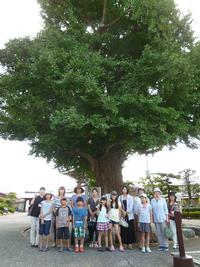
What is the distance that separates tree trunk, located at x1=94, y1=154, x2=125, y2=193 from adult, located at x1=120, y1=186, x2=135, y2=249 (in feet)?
10.3

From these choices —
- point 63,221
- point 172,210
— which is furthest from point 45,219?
point 172,210

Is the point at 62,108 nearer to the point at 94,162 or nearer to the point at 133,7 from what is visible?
the point at 94,162

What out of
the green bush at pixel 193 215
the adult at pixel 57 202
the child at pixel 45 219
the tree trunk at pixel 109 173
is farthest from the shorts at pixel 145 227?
the green bush at pixel 193 215

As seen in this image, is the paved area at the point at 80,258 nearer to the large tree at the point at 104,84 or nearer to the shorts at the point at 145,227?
the shorts at the point at 145,227

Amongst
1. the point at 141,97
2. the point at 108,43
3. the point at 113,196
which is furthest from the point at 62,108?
the point at 108,43

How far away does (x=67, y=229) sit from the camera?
30.0 ft

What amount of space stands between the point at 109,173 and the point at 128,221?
150 inches

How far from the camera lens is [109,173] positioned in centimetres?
1338

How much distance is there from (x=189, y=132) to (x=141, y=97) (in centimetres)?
329

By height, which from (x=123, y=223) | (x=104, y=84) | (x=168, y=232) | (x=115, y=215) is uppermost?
(x=104, y=84)

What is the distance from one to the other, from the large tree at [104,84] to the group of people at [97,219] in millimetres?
2265

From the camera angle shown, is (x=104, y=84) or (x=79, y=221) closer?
(x=79, y=221)

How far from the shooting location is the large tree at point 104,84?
35.9ft

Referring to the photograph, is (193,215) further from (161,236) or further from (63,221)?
(63,221)
